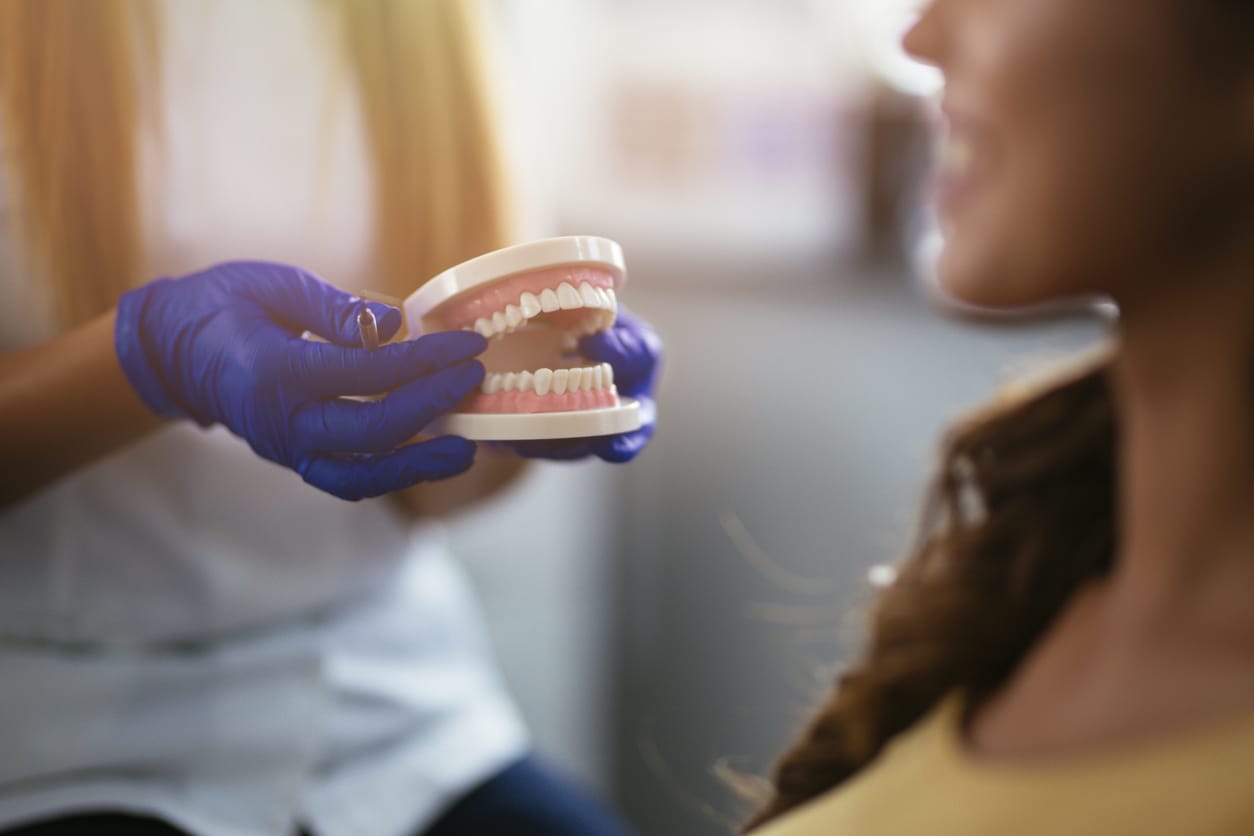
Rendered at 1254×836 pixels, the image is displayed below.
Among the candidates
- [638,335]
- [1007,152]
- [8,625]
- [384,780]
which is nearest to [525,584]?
[384,780]

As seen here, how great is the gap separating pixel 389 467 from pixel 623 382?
0.13 m

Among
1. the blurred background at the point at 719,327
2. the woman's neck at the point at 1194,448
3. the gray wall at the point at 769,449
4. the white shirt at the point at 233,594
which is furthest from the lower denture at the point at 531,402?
the blurred background at the point at 719,327

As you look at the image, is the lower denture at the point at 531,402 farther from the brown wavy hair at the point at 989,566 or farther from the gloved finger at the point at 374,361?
the brown wavy hair at the point at 989,566

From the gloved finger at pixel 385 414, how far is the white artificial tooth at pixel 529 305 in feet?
0.10

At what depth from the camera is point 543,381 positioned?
1.37ft

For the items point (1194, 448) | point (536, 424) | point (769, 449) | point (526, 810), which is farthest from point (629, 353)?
point (769, 449)

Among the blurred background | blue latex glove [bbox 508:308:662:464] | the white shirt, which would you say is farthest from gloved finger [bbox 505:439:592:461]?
the blurred background

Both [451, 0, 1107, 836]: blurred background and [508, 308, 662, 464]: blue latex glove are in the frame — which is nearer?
[508, 308, 662, 464]: blue latex glove

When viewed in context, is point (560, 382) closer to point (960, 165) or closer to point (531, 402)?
point (531, 402)

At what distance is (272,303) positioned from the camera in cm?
44

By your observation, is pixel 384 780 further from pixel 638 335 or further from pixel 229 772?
pixel 638 335

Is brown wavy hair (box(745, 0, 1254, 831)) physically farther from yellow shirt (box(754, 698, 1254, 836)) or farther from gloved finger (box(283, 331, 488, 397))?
gloved finger (box(283, 331, 488, 397))

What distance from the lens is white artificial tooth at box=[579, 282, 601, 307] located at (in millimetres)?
419

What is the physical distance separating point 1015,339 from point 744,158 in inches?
19.9
